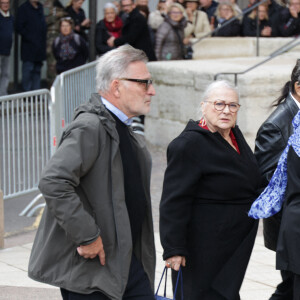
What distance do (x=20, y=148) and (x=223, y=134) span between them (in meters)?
4.05

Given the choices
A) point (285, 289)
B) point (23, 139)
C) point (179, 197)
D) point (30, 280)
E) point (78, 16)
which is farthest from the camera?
point (78, 16)

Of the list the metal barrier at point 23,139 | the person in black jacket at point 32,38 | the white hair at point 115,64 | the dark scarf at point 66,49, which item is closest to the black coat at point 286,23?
the dark scarf at point 66,49

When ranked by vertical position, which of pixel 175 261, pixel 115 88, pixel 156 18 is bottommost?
pixel 175 261

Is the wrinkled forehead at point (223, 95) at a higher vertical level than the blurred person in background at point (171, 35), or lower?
higher

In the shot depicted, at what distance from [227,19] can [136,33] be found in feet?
8.85

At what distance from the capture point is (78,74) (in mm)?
10016

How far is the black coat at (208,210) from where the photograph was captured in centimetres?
444

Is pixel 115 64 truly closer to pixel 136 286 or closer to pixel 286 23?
pixel 136 286

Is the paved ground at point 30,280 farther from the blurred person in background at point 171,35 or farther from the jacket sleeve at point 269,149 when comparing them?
the blurred person in background at point 171,35

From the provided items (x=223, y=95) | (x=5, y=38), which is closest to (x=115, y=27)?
(x=5, y=38)

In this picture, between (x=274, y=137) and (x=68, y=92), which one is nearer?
(x=274, y=137)

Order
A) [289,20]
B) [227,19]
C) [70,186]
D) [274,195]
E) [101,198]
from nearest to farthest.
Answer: [70,186]
[101,198]
[274,195]
[289,20]
[227,19]

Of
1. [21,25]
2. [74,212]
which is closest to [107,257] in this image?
[74,212]

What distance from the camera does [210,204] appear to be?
14.7 ft
